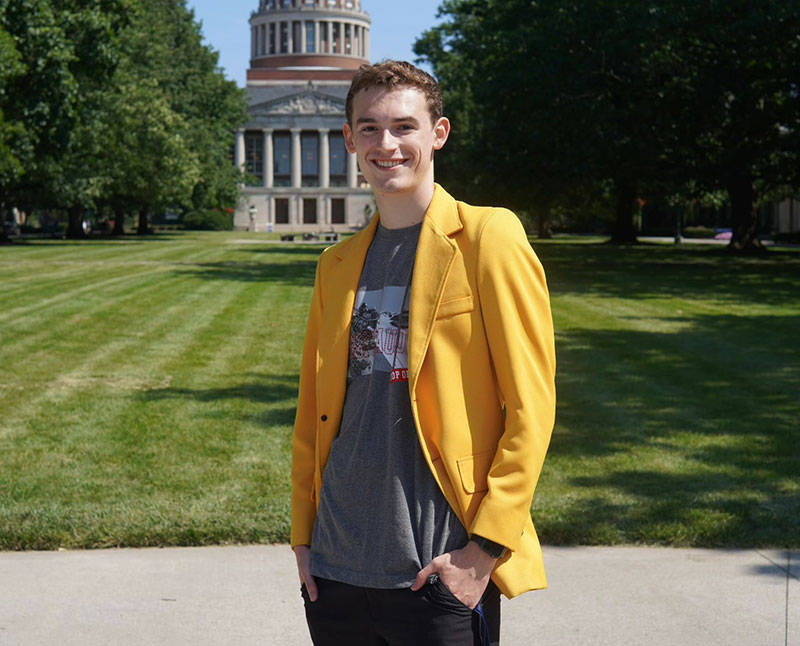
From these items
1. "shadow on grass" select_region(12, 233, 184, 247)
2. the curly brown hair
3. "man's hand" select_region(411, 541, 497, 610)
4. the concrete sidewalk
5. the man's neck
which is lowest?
the concrete sidewalk

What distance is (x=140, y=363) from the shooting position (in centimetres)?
1106

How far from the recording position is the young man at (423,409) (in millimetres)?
2211

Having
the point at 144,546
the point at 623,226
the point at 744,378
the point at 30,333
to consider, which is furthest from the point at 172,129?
the point at 144,546

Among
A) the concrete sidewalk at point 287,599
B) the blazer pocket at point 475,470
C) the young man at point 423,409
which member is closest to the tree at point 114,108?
the concrete sidewalk at point 287,599

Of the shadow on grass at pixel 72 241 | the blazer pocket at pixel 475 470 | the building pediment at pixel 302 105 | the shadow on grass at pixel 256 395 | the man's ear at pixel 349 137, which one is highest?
the building pediment at pixel 302 105

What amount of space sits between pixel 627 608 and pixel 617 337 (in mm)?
9213

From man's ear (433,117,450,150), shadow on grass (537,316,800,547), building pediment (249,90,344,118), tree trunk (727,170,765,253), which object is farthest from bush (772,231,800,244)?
building pediment (249,90,344,118)

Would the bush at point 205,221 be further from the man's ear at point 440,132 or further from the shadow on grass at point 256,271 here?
the man's ear at point 440,132

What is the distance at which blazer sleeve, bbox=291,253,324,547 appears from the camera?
254 cm

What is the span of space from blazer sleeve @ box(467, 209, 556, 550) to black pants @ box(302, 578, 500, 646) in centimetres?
20

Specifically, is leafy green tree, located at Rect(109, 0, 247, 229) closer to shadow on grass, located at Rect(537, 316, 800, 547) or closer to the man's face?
shadow on grass, located at Rect(537, 316, 800, 547)

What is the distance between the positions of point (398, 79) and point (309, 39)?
13505 centimetres

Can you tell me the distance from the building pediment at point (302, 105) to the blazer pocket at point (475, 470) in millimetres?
119025

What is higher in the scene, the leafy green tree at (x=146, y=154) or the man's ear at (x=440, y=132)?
the leafy green tree at (x=146, y=154)
